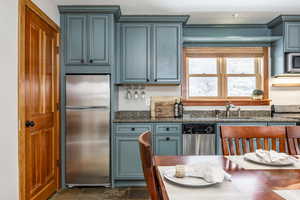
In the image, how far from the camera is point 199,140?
11.5 feet

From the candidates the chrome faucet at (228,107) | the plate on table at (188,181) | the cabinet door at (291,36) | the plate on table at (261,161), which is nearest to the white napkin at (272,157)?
the plate on table at (261,161)

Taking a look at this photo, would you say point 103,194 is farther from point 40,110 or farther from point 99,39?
point 99,39

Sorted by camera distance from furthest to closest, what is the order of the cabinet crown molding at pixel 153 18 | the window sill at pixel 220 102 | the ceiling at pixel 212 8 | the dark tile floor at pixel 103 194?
1. the window sill at pixel 220 102
2. the cabinet crown molding at pixel 153 18
3. the ceiling at pixel 212 8
4. the dark tile floor at pixel 103 194

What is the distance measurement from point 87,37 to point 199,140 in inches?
77.8

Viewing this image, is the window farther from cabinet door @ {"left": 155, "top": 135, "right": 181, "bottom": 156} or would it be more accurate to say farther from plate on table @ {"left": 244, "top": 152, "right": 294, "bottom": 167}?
plate on table @ {"left": 244, "top": 152, "right": 294, "bottom": 167}

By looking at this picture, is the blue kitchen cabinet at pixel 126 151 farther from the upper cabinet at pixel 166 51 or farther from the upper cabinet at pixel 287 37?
the upper cabinet at pixel 287 37

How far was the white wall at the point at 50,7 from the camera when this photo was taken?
287 cm

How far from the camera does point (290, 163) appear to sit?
1543mm

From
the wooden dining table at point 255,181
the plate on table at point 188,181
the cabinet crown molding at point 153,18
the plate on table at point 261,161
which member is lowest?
the wooden dining table at point 255,181

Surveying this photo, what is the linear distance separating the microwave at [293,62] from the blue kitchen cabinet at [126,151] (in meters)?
2.11

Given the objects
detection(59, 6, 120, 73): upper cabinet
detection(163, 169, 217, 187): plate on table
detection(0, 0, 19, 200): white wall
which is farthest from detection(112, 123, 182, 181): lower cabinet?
detection(163, 169, 217, 187): plate on table

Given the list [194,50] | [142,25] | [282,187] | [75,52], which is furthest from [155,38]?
[282,187]

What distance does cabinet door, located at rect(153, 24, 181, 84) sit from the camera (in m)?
3.79

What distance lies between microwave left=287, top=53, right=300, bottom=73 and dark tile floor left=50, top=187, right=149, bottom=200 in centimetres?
259
